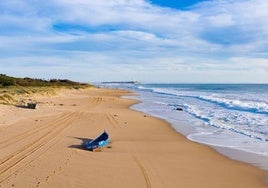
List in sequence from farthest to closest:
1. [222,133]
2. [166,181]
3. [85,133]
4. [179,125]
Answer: [179,125]
[222,133]
[85,133]
[166,181]

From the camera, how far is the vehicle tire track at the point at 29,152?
8.70 meters

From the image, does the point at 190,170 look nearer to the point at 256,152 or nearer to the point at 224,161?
the point at 224,161

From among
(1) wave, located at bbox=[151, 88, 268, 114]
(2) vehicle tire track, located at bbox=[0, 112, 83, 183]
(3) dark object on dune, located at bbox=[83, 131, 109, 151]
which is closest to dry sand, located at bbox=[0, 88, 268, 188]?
(2) vehicle tire track, located at bbox=[0, 112, 83, 183]

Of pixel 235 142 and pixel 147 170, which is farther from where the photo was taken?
pixel 235 142

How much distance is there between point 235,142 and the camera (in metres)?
13.7

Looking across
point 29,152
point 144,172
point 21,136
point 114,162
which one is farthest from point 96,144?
point 21,136

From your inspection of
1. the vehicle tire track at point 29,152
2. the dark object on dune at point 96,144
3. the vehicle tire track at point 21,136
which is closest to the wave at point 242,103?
the vehicle tire track at point 21,136

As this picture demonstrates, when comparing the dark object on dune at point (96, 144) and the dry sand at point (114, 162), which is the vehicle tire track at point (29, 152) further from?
the dark object on dune at point (96, 144)

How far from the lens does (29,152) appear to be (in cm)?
1063

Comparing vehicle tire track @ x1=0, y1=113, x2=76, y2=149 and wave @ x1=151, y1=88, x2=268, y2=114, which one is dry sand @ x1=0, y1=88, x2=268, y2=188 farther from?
wave @ x1=151, y1=88, x2=268, y2=114

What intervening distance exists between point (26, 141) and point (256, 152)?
7752mm

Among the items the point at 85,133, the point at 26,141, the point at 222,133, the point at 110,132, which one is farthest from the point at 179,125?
the point at 26,141

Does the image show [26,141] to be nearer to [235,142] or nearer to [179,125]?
[235,142]

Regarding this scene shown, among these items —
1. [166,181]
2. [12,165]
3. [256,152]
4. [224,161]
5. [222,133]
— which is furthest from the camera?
[222,133]
